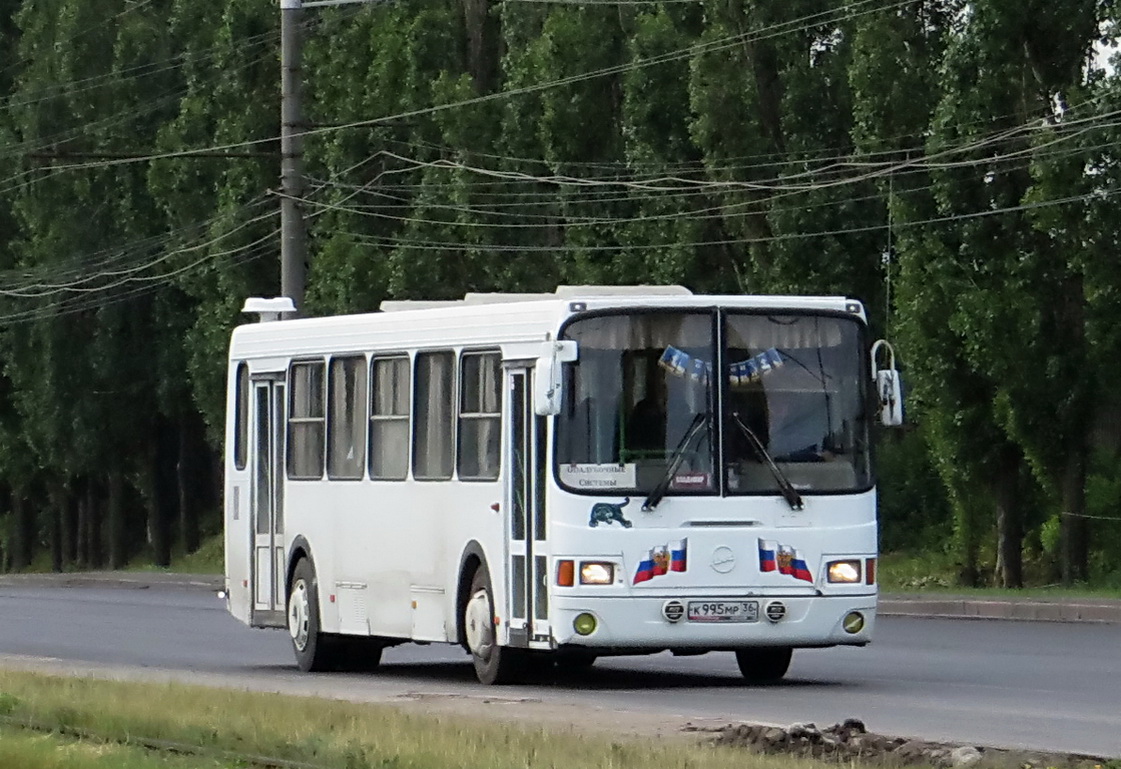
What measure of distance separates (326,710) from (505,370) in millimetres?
3996

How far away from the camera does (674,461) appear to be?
59.2 feet

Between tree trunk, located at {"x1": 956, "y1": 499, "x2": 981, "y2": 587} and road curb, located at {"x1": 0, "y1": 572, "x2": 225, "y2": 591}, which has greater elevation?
tree trunk, located at {"x1": 956, "y1": 499, "x2": 981, "y2": 587}

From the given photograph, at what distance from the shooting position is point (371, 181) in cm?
5409

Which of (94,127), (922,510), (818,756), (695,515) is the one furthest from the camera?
(94,127)

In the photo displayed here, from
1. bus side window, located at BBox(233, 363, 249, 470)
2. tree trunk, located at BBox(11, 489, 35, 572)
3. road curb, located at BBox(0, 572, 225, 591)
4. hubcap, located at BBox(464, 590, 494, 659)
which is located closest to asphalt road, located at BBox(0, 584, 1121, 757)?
hubcap, located at BBox(464, 590, 494, 659)

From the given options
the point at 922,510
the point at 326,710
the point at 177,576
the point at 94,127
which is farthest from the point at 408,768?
the point at 94,127

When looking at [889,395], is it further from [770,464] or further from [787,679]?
[787,679]

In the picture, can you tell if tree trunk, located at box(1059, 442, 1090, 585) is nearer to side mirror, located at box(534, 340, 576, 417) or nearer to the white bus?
the white bus

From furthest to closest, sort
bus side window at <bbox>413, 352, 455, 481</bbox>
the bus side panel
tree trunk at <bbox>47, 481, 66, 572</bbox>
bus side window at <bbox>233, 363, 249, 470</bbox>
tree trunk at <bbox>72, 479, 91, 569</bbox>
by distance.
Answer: tree trunk at <bbox>72, 479, 91, 569</bbox> < tree trunk at <bbox>47, 481, 66, 572</bbox> < bus side window at <bbox>233, 363, 249, 470</bbox> < the bus side panel < bus side window at <bbox>413, 352, 455, 481</bbox>

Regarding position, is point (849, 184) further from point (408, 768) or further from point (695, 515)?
point (408, 768)

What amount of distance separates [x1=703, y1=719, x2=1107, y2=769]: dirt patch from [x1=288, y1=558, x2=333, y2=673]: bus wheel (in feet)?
25.9

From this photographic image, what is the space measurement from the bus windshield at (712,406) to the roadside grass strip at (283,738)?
2.82m

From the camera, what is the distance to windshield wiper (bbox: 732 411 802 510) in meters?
18.2

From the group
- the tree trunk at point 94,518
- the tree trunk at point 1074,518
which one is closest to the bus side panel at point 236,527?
the tree trunk at point 1074,518
